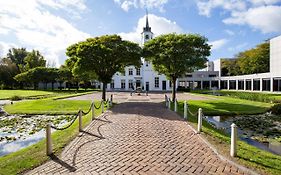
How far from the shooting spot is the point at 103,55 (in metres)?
18.3

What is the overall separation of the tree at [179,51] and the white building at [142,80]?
106ft

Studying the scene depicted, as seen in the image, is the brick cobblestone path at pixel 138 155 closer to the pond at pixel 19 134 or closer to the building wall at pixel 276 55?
the pond at pixel 19 134

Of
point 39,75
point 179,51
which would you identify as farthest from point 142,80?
point 179,51

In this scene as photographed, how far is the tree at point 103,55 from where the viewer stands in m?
18.1

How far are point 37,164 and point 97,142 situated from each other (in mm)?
2261

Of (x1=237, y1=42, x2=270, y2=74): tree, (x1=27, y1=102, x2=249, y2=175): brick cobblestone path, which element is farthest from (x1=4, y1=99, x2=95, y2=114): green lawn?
(x1=237, y1=42, x2=270, y2=74): tree

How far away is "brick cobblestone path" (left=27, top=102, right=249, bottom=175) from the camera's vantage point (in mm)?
5263

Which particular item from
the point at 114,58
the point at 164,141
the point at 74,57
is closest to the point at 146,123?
the point at 164,141

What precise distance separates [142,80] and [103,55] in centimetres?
3693

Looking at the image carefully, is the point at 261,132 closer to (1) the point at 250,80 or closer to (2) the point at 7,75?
(1) the point at 250,80

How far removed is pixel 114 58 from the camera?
19.0 metres

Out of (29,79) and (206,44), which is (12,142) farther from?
(29,79)

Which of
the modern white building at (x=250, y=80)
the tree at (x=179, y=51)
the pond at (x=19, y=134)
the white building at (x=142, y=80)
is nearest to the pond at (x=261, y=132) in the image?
the tree at (x=179, y=51)

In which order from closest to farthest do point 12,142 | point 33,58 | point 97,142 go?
1. point 97,142
2. point 12,142
3. point 33,58
